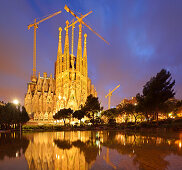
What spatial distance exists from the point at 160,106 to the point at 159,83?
18.7 ft

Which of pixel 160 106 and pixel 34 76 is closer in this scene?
pixel 160 106

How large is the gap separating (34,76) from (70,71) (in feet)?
112

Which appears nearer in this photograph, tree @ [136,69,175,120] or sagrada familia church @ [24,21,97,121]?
tree @ [136,69,175,120]

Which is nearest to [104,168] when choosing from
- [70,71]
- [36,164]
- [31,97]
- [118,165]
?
[118,165]

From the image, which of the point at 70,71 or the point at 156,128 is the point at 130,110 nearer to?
the point at 156,128

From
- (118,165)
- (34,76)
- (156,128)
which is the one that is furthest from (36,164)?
(34,76)

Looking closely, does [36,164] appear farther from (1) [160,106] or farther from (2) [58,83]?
(2) [58,83]

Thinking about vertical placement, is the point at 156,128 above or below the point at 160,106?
below

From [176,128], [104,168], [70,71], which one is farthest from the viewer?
[70,71]

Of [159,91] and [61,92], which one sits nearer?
[159,91]

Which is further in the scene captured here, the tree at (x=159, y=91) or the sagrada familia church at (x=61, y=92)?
the sagrada familia church at (x=61, y=92)

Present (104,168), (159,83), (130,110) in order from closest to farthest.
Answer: (104,168) < (159,83) < (130,110)

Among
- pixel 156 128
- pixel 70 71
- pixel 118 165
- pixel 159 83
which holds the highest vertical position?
pixel 70 71

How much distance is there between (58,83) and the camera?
10556 cm
